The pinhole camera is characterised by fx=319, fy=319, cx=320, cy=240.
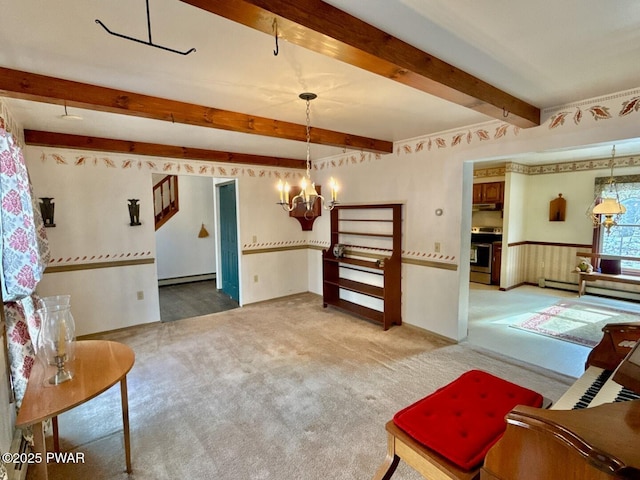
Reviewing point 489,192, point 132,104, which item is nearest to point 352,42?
point 132,104

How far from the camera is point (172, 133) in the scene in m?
3.46

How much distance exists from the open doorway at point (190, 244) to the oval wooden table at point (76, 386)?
4.30 metres

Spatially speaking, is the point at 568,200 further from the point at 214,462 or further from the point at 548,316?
the point at 214,462

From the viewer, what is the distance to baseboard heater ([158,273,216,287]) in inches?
263

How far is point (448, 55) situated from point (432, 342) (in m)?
2.95

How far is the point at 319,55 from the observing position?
1.76 m

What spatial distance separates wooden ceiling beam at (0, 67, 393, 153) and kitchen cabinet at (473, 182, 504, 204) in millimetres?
4344

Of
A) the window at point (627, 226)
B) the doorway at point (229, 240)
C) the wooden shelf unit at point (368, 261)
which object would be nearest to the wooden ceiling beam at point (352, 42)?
the wooden shelf unit at point (368, 261)

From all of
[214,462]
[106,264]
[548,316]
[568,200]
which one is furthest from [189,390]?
[568,200]

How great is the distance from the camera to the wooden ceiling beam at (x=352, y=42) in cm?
116

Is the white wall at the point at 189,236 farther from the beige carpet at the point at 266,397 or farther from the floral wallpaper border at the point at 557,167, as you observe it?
the floral wallpaper border at the point at 557,167

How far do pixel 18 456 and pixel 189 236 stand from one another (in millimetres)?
5580

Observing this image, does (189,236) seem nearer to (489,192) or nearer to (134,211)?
(134,211)

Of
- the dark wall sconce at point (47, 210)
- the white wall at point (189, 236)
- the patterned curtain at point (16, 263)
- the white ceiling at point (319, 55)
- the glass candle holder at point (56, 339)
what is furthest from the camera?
the white wall at point (189, 236)
